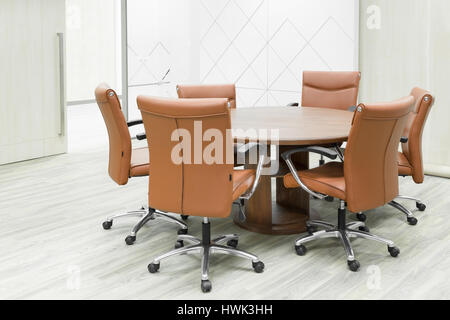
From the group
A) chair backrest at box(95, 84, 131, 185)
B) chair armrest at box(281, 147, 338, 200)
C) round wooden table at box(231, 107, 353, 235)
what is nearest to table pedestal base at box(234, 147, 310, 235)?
round wooden table at box(231, 107, 353, 235)

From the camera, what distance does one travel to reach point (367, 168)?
10.8 ft

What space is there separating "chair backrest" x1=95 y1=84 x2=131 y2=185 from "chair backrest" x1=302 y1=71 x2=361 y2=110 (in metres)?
2.07

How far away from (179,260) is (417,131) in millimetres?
1701

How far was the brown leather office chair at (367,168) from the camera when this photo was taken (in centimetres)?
317

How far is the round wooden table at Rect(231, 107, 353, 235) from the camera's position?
3543 millimetres

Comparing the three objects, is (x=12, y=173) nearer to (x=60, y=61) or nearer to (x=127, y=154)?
(x=60, y=61)

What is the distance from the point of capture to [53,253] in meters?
3.64

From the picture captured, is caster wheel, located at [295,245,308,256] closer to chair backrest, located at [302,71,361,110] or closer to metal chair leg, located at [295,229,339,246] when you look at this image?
metal chair leg, located at [295,229,339,246]

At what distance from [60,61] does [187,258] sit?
353 centimetres

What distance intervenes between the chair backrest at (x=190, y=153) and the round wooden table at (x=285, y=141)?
473mm

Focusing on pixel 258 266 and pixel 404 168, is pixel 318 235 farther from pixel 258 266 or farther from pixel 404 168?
pixel 404 168

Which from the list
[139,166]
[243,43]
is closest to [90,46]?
[243,43]

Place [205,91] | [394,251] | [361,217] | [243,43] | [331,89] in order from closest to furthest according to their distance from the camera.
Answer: [394,251], [361,217], [205,91], [331,89], [243,43]

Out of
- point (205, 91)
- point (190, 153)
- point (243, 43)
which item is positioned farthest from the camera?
point (243, 43)
